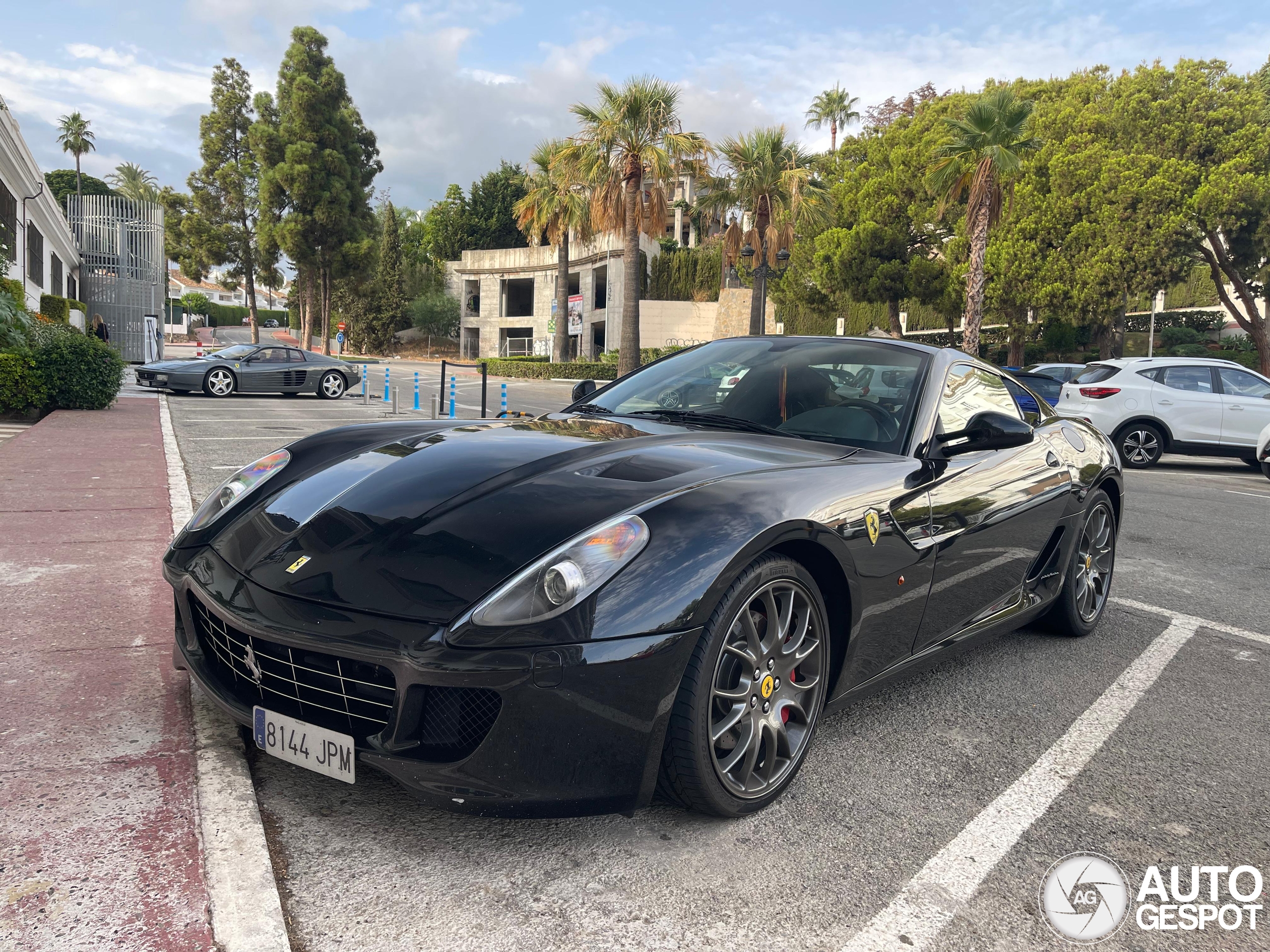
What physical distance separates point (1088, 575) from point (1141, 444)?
32.6 ft

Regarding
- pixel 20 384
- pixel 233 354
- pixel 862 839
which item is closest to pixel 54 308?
pixel 233 354

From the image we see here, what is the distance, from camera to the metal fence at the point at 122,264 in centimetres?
3148

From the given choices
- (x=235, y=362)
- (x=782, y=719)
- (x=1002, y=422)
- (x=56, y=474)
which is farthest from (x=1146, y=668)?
(x=235, y=362)

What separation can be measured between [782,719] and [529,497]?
0.93 metres

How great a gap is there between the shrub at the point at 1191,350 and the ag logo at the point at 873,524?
123ft

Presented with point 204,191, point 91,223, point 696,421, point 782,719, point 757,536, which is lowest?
point 782,719

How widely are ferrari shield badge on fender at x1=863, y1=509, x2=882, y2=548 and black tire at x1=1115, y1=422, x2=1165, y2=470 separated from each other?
1171 centimetres

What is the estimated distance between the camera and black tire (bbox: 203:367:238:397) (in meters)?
20.8

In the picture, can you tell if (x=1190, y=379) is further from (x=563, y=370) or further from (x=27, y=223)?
(x=563, y=370)

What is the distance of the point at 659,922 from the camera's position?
2068 millimetres

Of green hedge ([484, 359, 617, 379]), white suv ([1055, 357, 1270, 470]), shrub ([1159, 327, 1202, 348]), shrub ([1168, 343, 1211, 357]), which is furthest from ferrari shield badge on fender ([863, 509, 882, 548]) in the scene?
shrub ([1159, 327, 1202, 348])

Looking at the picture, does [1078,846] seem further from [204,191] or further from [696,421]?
[204,191]

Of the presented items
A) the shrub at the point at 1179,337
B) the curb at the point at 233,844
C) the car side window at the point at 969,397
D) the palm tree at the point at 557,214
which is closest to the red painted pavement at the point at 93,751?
the curb at the point at 233,844

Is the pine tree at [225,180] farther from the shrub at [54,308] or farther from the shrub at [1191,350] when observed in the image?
the shrub at [1191,350]
